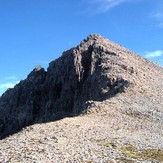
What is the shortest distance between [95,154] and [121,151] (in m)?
5.67

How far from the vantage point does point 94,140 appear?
63125mm

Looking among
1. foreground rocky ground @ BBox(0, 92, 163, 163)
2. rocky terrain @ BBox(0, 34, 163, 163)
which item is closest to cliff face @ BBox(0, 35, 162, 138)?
rocky terrain @ BBox(0, 34, 163, 163)

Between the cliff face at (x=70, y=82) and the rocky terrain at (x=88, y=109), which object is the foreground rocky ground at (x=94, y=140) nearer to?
the rocky terrain at (x=88, y=109)

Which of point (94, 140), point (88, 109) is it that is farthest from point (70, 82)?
point (94, 140)

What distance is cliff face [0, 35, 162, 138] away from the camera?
12525 cm

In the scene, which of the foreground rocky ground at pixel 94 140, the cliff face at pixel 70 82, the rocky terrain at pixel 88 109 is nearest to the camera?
the foreground rocky ground at pixel 94 140

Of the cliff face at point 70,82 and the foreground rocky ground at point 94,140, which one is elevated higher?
the cliff face at point 70,82

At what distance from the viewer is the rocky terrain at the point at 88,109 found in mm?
53281

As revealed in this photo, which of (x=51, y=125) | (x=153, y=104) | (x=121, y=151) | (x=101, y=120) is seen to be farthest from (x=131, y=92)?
(x=121, y=151)

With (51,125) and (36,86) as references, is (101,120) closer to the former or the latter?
(51,125)

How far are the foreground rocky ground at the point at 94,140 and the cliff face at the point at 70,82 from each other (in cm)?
Answer: 3042

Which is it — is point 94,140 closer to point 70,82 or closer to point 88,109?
point 88,109

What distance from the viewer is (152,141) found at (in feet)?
223

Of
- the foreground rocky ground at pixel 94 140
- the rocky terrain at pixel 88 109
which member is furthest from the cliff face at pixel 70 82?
the foreground rocky ground at pixel 94 140
